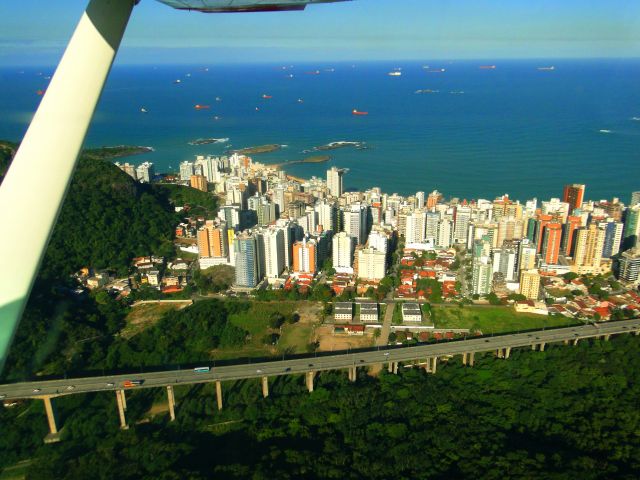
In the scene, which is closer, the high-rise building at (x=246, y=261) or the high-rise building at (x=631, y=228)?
the high-rise building at (x=246, y=261)

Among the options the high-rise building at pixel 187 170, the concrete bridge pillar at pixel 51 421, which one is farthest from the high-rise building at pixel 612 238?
the high-rise building at pixel 187 170

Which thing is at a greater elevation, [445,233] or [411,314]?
[445,233]

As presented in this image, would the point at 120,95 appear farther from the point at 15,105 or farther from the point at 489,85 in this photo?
the point at 489,85

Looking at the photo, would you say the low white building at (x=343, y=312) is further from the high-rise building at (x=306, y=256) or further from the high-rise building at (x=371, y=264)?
the high-rise building at (x=306, y=256)

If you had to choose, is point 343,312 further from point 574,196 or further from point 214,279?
point 574,196

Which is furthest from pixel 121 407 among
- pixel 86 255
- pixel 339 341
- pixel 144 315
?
pixel 86 255

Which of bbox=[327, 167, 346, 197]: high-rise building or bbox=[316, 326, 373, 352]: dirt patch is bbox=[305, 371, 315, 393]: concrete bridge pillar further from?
bbox=[327, 167, 346, 197]: high-rise building

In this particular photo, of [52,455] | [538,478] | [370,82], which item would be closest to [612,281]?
[538,478]

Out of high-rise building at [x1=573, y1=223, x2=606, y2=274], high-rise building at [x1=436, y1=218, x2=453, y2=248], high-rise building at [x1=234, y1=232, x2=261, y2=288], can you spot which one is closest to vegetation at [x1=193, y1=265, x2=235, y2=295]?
high-rise building at [x1=234, y1=232, x2=261, y2=288]
